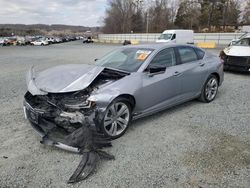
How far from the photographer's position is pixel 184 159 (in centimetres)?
329

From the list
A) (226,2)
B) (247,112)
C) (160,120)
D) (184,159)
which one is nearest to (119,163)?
(184,159)

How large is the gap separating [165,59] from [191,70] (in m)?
0.73

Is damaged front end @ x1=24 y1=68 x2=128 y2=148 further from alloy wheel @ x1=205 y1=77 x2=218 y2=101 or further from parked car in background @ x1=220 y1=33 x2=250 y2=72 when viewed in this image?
parked car in background @ x1=220 y1=33 x2=250 y2=72

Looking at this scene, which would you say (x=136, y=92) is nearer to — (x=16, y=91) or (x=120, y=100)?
(x=120, y=100)

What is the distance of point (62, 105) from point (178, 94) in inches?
94.8

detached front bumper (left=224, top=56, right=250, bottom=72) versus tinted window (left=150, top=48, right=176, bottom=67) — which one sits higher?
tinted window (left=150, top=48, right=176, bottom=67)

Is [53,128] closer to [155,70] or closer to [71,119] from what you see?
[71,119]

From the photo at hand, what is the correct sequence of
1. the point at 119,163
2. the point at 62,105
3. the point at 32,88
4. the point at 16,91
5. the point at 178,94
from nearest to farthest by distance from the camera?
the point at 119,163 → the point at 62,105 → the point at 32,88 → the point at 178,94 → the point at 16,91

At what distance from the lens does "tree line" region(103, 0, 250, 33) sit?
5428cm

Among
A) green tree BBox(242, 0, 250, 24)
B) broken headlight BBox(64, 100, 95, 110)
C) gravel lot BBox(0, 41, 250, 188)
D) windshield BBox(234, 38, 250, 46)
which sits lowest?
gravel lot BBox(0, 41, 250, 188)

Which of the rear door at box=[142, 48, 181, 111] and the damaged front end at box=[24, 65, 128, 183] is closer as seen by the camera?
the damaged front end at box=[24, 65, 128, 183]

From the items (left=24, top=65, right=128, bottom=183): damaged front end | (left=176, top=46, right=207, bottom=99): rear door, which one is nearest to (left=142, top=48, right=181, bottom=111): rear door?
(left=176, top=46, right=207, bottom=99): rear door

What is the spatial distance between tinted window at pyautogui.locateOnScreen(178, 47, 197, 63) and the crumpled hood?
1.97m

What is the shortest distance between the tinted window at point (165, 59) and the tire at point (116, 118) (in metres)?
1.06
